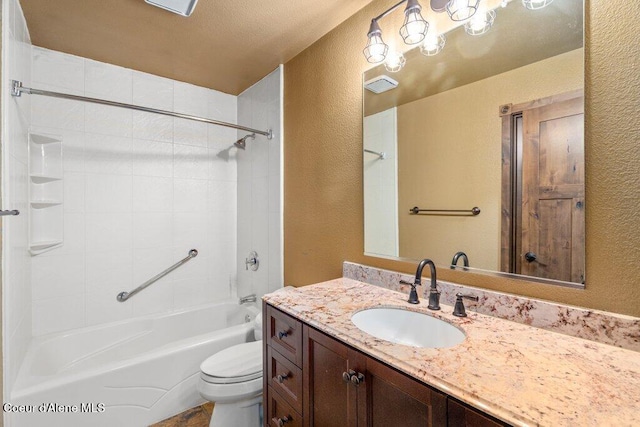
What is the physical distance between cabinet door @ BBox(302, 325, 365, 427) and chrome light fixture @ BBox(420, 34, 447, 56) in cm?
130

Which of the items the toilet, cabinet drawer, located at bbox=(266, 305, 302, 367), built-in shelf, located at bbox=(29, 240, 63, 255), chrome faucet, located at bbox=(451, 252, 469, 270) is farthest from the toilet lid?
built-in shelf, located at bbox=(29, 240, 63, 255)

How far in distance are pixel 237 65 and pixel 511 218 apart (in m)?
2.11

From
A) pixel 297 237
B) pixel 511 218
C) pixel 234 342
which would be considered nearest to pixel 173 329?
pixel 234 342

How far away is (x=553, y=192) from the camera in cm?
97

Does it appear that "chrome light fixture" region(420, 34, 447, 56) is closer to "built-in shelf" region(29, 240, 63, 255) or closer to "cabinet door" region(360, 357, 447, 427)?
"cabinet door" region(360, 357, 447, 427)

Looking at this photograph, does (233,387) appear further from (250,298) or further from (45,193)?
(45,193)

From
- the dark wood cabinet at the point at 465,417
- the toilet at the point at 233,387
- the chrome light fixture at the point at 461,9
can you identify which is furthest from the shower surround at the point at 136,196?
the dark wood cabinet at the point at 465,417

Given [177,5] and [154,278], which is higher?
[177,5]

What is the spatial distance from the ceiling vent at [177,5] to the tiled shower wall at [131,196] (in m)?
1.04

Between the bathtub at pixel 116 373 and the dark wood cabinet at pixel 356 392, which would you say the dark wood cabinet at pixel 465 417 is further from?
the bathtub at pixel 116 373

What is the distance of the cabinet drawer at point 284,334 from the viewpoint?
1.10 metres

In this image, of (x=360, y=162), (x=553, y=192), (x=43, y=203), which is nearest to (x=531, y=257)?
(x=553, y=192)

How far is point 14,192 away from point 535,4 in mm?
2508

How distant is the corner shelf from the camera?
75.2 inches
